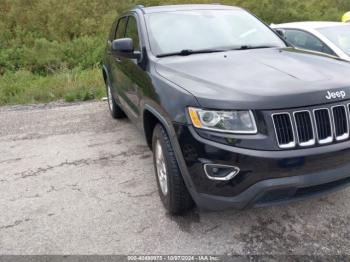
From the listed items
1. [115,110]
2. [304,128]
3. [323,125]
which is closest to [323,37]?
[115,110]

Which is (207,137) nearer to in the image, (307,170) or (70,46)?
(307,170)

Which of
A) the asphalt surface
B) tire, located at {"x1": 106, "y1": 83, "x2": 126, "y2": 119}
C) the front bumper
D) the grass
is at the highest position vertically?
the front bumper

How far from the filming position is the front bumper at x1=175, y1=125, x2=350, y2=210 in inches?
100

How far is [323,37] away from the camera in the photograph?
6539mm

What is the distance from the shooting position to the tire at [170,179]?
2.99 meters

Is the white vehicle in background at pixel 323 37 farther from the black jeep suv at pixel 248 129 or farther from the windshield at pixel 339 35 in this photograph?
the black jeep suv at pixel 248 129

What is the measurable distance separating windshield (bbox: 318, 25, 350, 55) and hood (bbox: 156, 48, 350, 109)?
3144 mm

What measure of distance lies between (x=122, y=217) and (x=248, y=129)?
58.1 inches

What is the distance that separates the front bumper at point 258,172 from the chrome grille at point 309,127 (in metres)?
0.07

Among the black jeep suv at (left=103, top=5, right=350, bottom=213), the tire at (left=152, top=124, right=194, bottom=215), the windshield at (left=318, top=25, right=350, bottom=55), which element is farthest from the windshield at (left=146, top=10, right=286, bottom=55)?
the windshield at (left=318, top=25, right=350, bottom=55)

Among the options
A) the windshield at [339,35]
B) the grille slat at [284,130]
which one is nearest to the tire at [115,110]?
the windshield at [339,35]

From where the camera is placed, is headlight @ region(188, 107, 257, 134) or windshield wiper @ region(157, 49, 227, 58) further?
windshield wiper @ region(157, 49, 227, 58)

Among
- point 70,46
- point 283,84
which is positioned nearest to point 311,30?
point 283,84

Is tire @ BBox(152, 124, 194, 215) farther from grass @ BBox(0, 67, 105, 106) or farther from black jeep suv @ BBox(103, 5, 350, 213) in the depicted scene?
grass @ BBox(0, 67, 105, 106)
